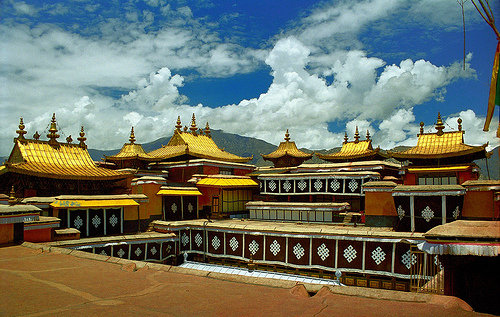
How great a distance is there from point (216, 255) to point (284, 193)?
8411mm

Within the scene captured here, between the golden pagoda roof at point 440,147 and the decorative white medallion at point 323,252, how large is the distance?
36.5 ft

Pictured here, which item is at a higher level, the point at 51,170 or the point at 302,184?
the point at 51,170

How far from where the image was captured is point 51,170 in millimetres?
22156

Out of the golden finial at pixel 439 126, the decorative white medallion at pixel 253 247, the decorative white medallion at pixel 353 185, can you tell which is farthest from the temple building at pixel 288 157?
the decorative white medallion at pixel 253 247

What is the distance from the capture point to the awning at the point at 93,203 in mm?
19103

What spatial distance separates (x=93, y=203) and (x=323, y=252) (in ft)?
44.0

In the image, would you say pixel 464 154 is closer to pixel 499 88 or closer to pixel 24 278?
pixel 499 88

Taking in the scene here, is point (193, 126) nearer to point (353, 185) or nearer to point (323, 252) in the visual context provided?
point (353, 185)

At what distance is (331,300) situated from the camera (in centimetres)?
471

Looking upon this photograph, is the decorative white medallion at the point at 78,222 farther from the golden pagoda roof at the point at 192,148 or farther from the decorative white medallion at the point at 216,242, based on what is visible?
the golden pagoda roof at the point at 192,148

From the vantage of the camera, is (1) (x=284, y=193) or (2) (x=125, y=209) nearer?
(2) (x=125, y=209)

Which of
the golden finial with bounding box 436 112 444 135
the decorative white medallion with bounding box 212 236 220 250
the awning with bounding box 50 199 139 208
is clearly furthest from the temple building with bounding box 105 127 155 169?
the golden finial with bounding box 436 112 444 135

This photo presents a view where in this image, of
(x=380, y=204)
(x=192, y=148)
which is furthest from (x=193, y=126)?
A: (x=380, y=204)

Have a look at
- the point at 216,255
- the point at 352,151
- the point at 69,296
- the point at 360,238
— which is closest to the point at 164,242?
the point at 216,255
